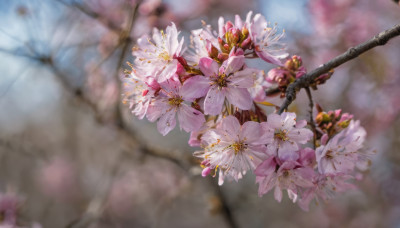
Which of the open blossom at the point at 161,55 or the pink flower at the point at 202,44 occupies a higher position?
the pink flower at the point at 202,44

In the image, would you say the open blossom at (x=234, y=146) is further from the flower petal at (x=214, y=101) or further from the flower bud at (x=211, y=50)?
the flower bud at (x=211, y=50)

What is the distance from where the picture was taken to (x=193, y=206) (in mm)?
7070

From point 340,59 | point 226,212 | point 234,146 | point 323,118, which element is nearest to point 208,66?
point 234,146

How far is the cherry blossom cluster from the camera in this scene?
1.17 metres

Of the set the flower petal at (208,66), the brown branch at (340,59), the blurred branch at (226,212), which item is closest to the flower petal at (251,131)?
the brown branch at (340,59)

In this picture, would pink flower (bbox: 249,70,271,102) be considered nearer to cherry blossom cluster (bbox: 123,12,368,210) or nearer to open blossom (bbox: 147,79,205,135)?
cherry blossom cluster (bbox: 123,12,368,210)

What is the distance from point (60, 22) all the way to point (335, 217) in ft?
15.7

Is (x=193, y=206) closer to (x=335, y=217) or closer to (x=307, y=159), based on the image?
(x=335, y=217)

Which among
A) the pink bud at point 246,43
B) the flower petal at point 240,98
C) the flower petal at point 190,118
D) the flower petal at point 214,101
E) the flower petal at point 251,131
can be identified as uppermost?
the pink bud at point 246,43

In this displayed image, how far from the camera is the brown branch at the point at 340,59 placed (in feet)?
3.59

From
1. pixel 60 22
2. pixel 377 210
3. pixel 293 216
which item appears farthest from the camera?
pixel 293 216

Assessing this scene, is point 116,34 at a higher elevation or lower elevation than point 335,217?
higher

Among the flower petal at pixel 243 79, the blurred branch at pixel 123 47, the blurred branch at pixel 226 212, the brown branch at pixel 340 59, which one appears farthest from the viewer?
the blurred branch at pixel 226 212

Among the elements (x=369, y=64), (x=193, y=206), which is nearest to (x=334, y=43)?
(x=369, y=64)
